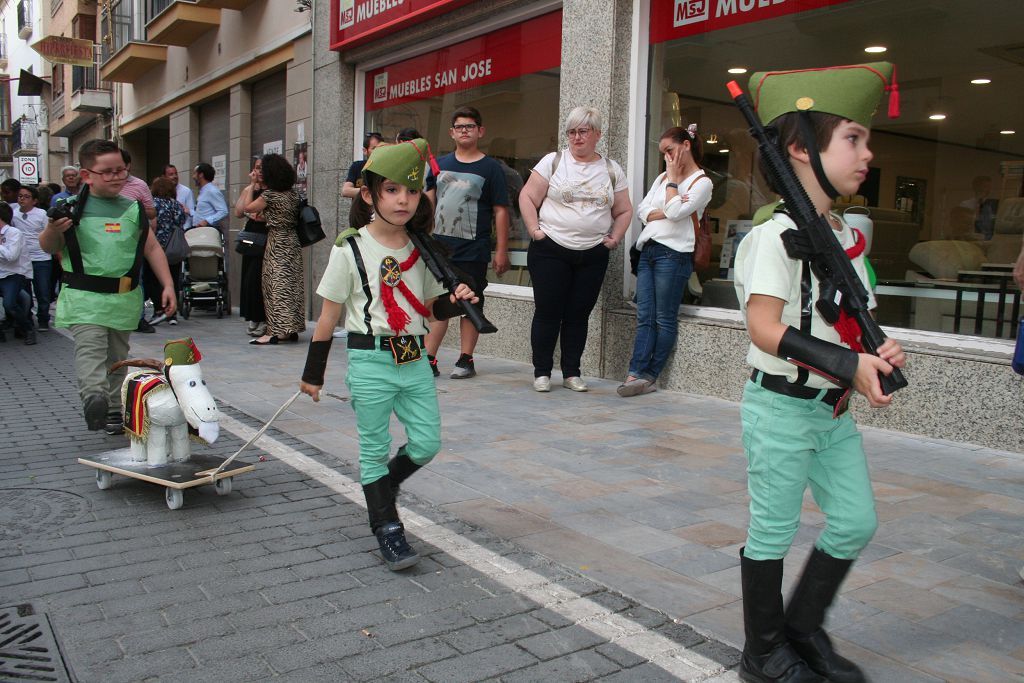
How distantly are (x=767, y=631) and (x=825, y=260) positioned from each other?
1.05 m

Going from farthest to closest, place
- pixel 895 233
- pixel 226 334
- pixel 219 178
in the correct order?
pixel 219 178
pixel 226 334
pixel 895 233

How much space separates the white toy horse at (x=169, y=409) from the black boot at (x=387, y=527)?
1245 mm

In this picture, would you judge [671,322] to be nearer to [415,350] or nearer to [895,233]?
[895,233]

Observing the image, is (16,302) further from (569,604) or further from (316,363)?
(569,604)

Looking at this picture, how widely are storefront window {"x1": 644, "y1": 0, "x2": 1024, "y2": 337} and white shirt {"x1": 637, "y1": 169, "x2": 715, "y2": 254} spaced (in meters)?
0.61

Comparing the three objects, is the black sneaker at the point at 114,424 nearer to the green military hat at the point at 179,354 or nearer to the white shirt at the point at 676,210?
the green military hat at the point at 179,354

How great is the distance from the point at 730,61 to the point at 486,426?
145 inches

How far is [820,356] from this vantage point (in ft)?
7.88

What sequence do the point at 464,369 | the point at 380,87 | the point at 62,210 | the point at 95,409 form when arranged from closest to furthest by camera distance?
the point at 62,210
the point at 95,409
the point at 464,369
the point at 380,87

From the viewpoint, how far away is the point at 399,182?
3.65m

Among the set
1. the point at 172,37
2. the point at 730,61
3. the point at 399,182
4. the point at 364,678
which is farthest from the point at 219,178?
the point at 364,678

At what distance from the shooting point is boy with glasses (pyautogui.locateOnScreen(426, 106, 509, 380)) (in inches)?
312

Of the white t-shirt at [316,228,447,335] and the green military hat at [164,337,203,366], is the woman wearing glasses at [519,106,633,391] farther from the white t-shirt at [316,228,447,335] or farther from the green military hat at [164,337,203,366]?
the white t-shirt at [316,228,447,335]

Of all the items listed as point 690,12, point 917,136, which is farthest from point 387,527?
point 690,12
